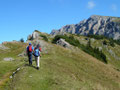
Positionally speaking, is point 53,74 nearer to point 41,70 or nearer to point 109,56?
point 41,70

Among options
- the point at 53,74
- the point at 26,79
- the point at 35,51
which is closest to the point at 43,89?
the point at 26,79

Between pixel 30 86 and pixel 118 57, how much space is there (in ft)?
567

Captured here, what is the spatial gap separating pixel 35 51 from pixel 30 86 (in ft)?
22.3

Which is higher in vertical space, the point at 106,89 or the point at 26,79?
the point at 26,79

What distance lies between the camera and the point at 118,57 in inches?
6978

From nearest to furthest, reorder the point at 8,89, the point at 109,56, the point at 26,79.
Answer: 1. the point at 8,89
2. the point at 26,79
3. the point at 109,56

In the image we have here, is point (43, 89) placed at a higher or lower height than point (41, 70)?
lower

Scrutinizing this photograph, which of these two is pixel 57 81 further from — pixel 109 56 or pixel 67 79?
pixel 109 56

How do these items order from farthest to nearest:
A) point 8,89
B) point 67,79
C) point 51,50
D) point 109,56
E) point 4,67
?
point 109,56
point 51,50
point 4,67
point 67,79
point 8,89

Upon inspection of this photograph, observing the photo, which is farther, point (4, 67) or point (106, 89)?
point (4, 67)

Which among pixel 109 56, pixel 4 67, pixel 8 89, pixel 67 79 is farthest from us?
pixel 109 56

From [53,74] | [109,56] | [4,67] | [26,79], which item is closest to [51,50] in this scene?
[4,67]

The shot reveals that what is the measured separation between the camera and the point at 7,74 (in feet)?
82.6

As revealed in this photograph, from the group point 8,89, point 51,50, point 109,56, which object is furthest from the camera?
point 109,56
